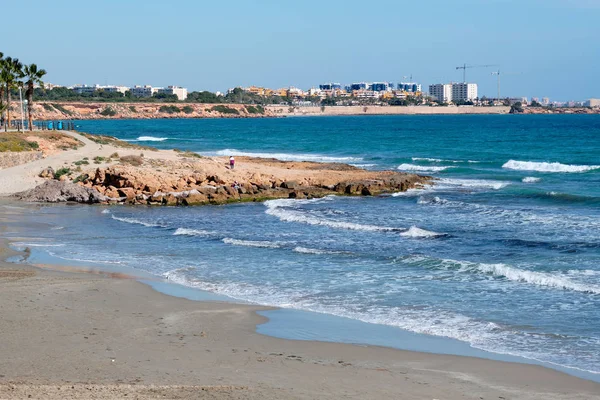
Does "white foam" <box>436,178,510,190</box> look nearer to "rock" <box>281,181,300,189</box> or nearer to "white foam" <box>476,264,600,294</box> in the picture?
"rock" <box>281,181,300,189</box>

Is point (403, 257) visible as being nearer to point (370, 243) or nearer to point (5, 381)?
point (370, 243)

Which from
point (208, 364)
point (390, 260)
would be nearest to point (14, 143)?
point (390, 260)

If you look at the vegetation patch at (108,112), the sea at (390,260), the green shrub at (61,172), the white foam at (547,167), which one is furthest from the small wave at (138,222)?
the vegetation patch at (108,112)

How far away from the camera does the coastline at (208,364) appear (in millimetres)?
9391

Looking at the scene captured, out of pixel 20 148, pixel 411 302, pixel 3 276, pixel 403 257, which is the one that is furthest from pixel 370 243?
pixel 20 148

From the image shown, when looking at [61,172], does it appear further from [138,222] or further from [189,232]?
[189,232]

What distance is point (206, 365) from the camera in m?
10.5

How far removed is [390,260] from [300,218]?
7.88 meters

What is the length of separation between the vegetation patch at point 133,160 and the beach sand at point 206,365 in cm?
2464

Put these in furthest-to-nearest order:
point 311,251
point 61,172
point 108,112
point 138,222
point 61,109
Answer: point 108,112 → point 61,109 → point 61,172 → point 138,222 → point 311,251

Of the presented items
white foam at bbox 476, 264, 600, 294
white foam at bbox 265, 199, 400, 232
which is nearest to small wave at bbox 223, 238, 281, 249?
white foam at bbox 265, 199, 400, 232

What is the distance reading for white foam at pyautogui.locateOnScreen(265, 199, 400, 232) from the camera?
24359 mm

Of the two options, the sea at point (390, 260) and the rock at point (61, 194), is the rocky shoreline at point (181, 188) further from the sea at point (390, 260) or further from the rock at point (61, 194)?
the sea at point (390, 260)

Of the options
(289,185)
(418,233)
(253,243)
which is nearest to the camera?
(253,243)
